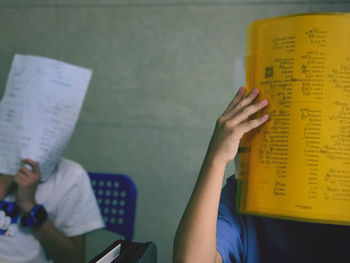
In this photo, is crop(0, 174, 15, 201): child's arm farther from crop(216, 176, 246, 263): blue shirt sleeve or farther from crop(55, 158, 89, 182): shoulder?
crop(216, 176, 246, 263): blue shirt sleeve

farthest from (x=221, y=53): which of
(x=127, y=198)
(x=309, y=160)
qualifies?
(x=309, y=160)

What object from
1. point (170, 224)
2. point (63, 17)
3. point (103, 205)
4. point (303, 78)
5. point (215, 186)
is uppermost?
point (63, 17)

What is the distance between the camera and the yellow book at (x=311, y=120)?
0.45 m

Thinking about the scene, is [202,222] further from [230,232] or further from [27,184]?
[27,184]

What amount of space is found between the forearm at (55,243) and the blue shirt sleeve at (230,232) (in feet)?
1.78

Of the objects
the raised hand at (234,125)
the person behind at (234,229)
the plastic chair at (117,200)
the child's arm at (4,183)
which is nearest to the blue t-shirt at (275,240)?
the person behind at (234,229)

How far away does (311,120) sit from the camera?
0.45m

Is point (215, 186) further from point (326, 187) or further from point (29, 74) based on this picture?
point (29, 74)

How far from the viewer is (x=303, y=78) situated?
45 cm

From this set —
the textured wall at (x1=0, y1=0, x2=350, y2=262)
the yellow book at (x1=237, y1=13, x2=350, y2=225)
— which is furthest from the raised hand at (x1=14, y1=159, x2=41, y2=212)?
the yellow book at (x1=237, y1=13, x2=350, y2=225)

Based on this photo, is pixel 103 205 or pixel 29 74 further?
pixel 103 205

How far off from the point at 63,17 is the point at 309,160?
131 centimetres

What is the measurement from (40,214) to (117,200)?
0.23 meters

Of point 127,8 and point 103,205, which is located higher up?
point 127,8
